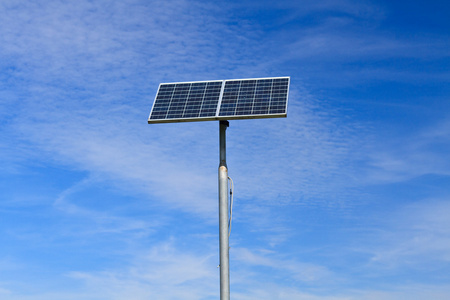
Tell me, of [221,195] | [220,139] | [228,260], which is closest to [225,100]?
[220,139]

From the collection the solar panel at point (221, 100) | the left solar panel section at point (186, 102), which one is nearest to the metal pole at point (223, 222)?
the solar panel at point (221, 100)

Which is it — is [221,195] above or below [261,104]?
below

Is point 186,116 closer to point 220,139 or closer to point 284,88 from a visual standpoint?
point 220,139

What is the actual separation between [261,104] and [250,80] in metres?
2.49

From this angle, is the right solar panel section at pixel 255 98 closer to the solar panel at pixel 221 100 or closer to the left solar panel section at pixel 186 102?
the solar panel at pixel 221 100

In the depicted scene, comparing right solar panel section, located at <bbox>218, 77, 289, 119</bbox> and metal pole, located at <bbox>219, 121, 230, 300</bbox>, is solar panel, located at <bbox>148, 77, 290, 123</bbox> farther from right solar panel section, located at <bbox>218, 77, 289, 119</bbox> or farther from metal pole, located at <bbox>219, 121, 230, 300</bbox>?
metal pole, located at <bbox>219, 121, 230, 300</bbox>

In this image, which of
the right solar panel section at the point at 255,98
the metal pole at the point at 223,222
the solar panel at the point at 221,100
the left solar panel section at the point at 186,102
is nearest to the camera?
the metal pole at the point at 223,222

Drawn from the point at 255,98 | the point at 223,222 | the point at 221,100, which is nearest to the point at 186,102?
the point at 221,100

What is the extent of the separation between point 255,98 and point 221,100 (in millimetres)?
1635

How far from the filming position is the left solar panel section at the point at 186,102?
86.3 feet

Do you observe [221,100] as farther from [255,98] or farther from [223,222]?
[223,222]

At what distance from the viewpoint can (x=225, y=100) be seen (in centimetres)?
2675

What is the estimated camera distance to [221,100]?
2678cm

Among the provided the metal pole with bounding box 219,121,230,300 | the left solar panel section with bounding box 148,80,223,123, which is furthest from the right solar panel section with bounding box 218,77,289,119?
the metal pole with bounding box 219,121,230,300
